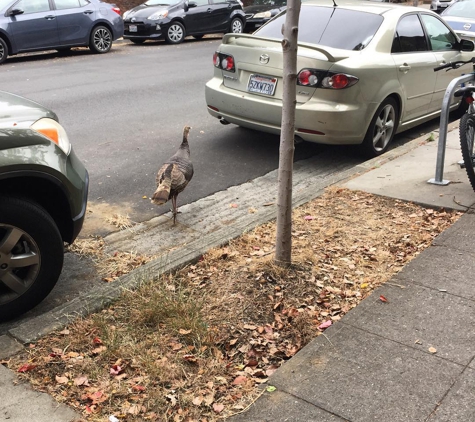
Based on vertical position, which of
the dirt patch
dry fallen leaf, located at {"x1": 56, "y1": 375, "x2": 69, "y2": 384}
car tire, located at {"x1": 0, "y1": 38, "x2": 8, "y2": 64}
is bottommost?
the dirt patch

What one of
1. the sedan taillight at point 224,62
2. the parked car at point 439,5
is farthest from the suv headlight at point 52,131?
the parked car at point 439,5

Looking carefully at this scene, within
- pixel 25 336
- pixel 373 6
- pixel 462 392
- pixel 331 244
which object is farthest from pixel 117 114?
pixel 462 392

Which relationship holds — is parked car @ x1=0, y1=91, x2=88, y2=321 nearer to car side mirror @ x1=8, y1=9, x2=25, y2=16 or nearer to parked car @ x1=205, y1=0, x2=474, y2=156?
parked car @ x1=205, y1=0, x2=474, y2=156

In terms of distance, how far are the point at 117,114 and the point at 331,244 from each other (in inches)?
213

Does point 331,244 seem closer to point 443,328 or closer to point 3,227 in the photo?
point 443,328

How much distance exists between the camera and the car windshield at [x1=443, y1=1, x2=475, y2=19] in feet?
43.9

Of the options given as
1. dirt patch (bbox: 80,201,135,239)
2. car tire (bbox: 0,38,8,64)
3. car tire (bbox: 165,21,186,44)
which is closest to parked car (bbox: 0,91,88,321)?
dirt patch (bbox: 80,201,135,239)

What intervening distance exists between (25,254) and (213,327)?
1.22 m

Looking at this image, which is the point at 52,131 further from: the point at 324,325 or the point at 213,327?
the point at 324,325

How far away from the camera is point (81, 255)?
477cm

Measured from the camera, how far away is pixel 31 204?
363 cm

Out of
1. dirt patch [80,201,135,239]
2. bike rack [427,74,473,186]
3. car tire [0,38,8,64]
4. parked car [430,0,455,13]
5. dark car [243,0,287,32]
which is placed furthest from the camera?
parked car [430,0,455,13]

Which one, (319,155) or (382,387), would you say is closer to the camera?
(382,387)

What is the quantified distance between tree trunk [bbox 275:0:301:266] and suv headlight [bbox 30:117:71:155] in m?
1.45
